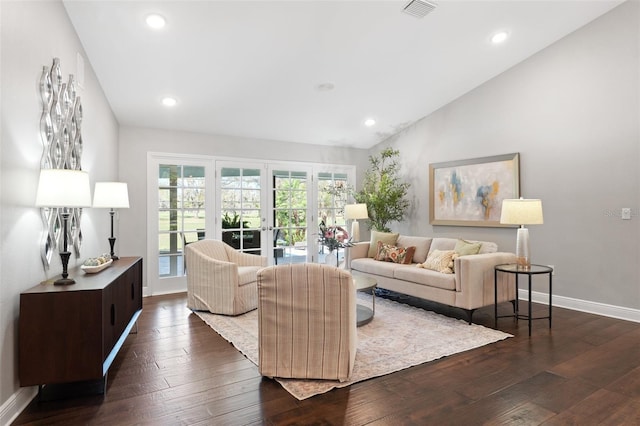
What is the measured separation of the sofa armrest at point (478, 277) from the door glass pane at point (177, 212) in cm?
363

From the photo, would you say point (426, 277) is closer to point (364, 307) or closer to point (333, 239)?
point (364, 307)

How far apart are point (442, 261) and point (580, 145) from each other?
205 centimetres

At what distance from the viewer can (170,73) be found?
13.4 feet

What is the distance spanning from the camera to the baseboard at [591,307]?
13.0ft

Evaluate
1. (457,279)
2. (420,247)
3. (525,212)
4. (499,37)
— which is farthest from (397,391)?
(499,37)

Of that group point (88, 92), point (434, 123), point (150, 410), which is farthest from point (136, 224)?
point (434, 123)

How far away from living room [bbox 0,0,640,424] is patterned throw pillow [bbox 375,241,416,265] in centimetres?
105

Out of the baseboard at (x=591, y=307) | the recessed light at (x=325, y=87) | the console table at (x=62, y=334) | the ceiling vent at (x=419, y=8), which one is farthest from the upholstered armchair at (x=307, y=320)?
the baseboard at (x=591, y=307)

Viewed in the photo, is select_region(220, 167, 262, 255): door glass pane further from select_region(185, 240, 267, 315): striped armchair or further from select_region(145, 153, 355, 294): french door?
select_region(185, 240, 267, 315): striped armchair

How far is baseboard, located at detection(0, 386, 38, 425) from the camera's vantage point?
206cm

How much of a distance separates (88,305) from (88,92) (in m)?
2.41

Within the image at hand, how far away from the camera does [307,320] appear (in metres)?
2.51

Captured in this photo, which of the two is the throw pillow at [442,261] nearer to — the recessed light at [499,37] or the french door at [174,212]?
the recessed light at [499,37]

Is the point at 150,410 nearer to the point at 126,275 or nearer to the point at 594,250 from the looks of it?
the point at 126,275
